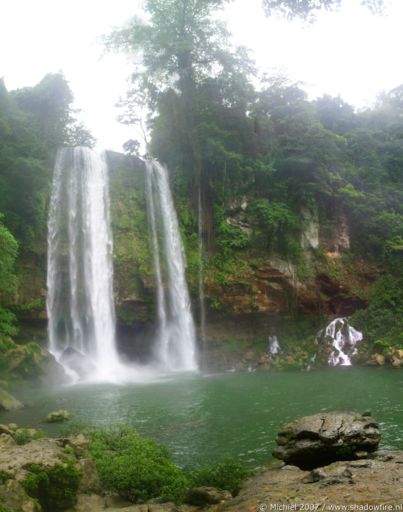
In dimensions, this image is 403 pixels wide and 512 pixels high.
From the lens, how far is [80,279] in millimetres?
21359

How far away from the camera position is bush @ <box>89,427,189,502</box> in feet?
20.0

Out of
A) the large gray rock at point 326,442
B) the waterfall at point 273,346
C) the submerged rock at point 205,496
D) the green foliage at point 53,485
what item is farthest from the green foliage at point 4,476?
the waterfall at point 273,346

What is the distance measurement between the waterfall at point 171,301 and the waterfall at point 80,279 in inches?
97.4

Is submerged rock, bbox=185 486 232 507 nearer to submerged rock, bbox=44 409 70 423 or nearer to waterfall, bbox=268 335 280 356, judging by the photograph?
submerged rock, bbox=44 409 70 423

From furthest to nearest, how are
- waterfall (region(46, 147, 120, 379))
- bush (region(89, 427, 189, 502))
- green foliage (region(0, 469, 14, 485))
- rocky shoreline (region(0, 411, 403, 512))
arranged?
1. waterfall (region(46, 147, 120, 379))
2. bush (region(89, 427, 189, 502))
3. green foliage (region(0, 469, 14, 485))
4. rocky shoreline (region(0, 411, 403, 512))

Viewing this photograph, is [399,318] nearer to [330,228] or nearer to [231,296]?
[330,228]

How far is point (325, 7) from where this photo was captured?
6.96m

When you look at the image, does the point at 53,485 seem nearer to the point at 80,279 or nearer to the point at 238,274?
the point at 80,279

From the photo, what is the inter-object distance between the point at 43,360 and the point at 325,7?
15472 mm

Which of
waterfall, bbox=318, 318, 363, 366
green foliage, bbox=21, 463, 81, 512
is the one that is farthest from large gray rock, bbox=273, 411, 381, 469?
waterfall, bbox=318, 318, 363, 366

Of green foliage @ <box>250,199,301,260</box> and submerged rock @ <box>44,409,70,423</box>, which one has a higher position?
green foliage @ <box>250,199,301,260</box>

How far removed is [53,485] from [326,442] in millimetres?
4119

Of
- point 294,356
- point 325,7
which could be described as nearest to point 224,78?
point 294,356

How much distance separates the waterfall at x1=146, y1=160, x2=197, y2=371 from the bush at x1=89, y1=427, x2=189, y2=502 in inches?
594
